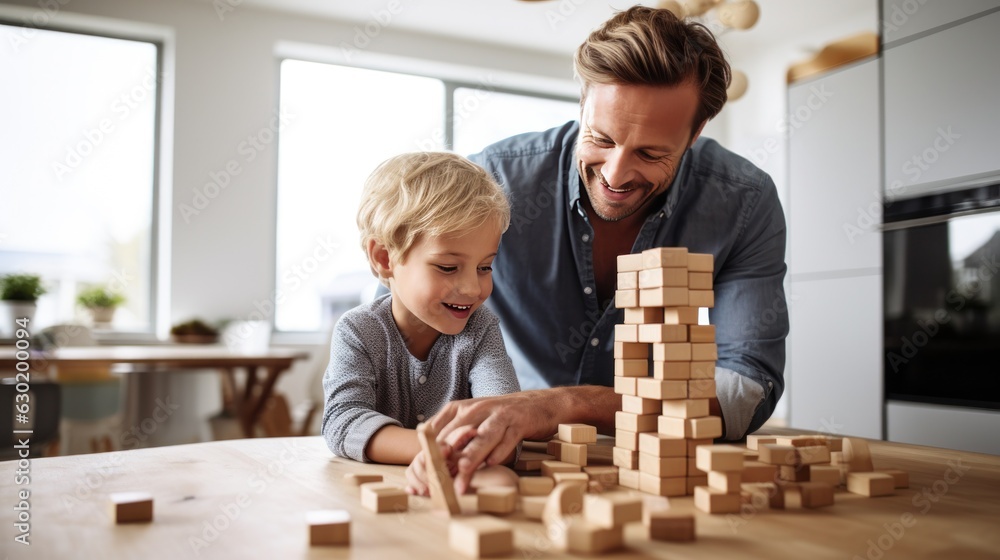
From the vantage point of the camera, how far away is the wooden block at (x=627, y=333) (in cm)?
101

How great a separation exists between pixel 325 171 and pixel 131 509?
575cm

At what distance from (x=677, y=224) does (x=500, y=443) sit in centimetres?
93

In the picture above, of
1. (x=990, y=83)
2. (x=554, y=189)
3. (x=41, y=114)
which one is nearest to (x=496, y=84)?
(x=41, y=114)

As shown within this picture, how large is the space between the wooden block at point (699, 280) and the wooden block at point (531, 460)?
357 millimetres

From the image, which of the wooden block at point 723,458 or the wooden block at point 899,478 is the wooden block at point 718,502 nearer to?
the wooden block at point 723,458

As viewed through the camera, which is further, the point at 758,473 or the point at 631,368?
the point at 631,368

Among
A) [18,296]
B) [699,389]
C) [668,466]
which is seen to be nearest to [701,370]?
[699,389]

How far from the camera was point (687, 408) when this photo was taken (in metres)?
0.93

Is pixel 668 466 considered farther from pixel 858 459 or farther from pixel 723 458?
pixel 858 459

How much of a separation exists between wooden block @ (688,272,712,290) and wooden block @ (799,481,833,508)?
266mm

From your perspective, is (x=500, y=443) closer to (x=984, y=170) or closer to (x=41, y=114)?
(x=984, y=170)

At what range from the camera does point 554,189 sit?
1.87 metres

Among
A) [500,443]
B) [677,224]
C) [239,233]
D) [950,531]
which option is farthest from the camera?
[239,233]

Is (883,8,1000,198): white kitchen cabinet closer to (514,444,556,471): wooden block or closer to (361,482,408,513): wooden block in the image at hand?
(514,444,556,471): wooden block
